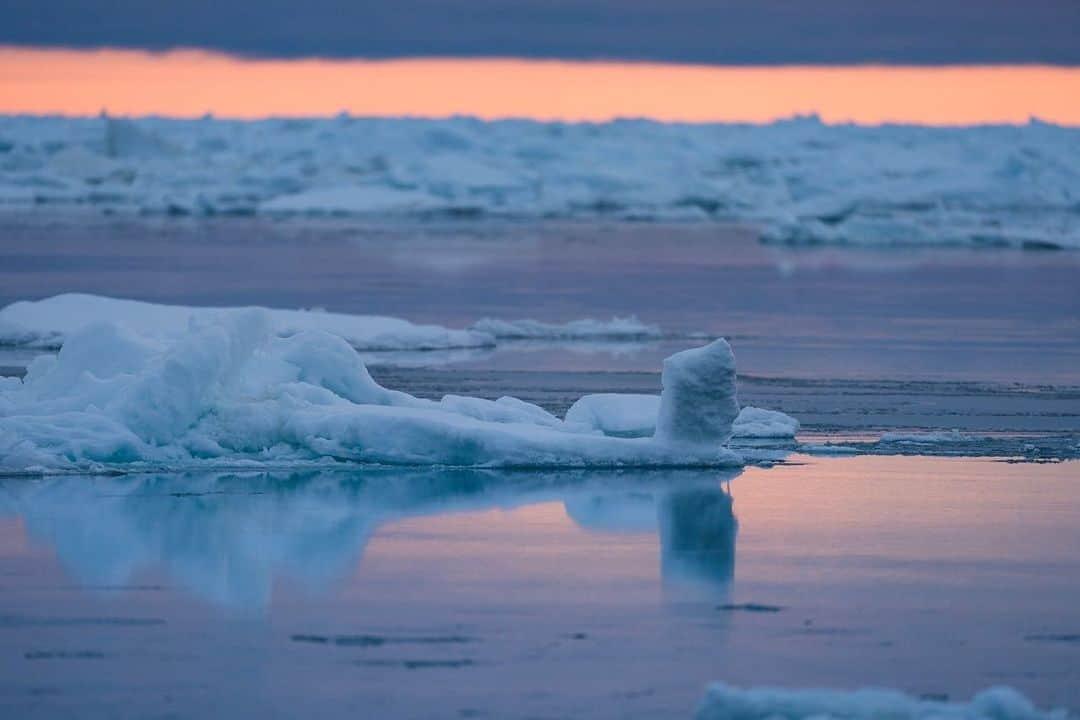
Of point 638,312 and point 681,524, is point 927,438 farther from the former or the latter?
point 638,312

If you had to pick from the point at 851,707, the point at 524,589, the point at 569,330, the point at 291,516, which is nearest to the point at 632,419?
the point at 291,516

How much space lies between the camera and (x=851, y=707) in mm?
4859

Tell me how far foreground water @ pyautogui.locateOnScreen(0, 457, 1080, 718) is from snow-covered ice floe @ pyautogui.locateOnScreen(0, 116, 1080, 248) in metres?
28.1

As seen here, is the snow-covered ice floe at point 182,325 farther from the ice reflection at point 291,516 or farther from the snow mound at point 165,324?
the ice reflection at point 291,516

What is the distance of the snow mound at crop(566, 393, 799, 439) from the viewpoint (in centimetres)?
953

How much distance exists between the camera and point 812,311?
773 inches

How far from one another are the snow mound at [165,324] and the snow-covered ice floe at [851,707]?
981cm

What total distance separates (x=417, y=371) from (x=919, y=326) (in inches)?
259

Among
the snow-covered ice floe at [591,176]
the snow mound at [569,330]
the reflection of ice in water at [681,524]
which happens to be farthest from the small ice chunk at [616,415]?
the snow-covered ice floe at [591,176]

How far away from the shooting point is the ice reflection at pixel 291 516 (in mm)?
6730

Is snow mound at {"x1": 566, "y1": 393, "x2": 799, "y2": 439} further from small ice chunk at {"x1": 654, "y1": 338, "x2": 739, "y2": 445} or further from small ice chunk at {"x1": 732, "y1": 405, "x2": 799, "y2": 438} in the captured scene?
small ice chunk at {"x1": 654, "y1": 338, "x2": 739, "y2": 445}

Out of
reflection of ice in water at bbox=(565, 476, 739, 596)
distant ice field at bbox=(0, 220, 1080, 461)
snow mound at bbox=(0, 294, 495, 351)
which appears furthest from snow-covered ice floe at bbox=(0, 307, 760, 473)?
snow mound at bbox=(0, 294, 495, 351)

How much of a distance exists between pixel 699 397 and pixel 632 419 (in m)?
0.94

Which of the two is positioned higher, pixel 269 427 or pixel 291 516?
pixel 269 427
